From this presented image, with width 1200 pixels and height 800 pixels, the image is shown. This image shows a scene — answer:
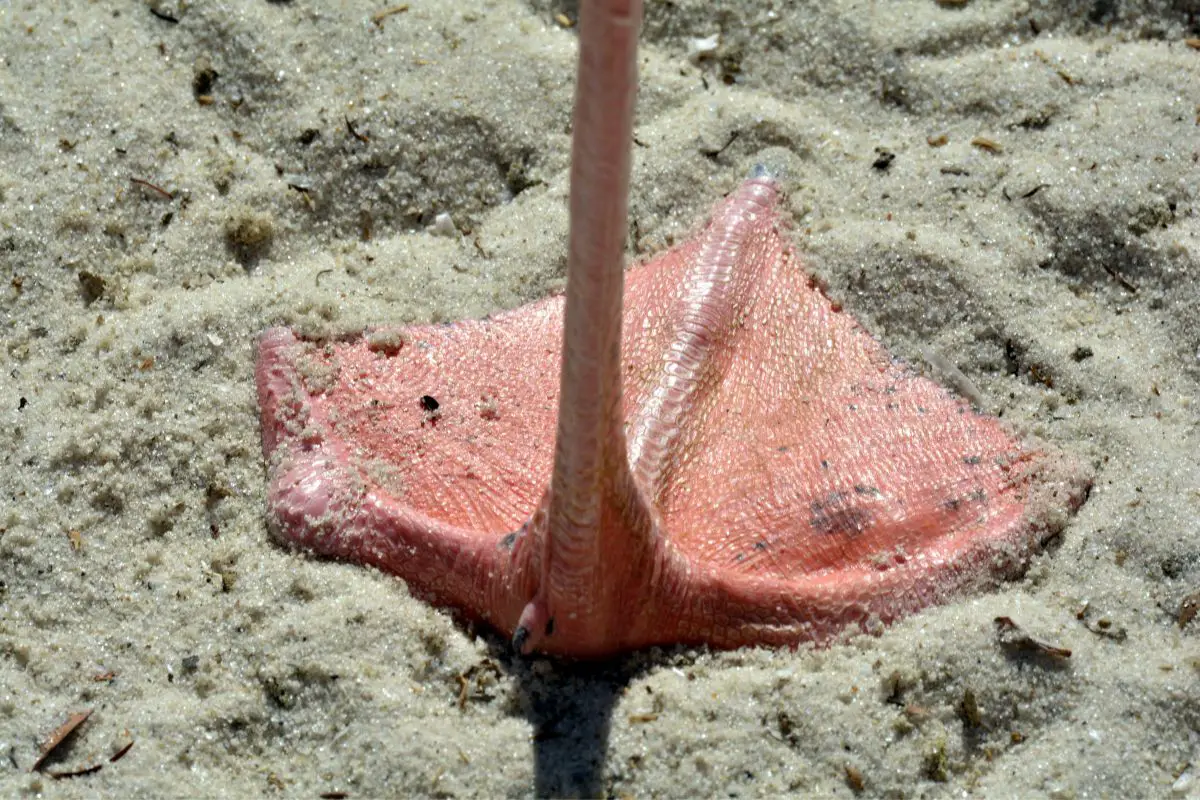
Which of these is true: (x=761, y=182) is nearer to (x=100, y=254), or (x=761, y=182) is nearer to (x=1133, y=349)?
(x=1133, y=349)

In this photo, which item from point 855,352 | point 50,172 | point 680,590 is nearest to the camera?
point 680,590

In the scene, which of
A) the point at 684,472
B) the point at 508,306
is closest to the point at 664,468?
the point at 684,472

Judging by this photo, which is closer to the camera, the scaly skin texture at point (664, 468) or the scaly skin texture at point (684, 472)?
the scaly skin texture at point (664, 468)

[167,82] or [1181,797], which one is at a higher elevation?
[167,82]

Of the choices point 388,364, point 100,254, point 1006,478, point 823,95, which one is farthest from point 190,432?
point 823,95

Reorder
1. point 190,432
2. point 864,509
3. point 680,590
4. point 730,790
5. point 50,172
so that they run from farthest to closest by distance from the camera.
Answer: point 50,172 → point 190,432 → point 864,509 → point 680,590 → point 730,790

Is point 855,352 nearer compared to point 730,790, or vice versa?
point 730,790
